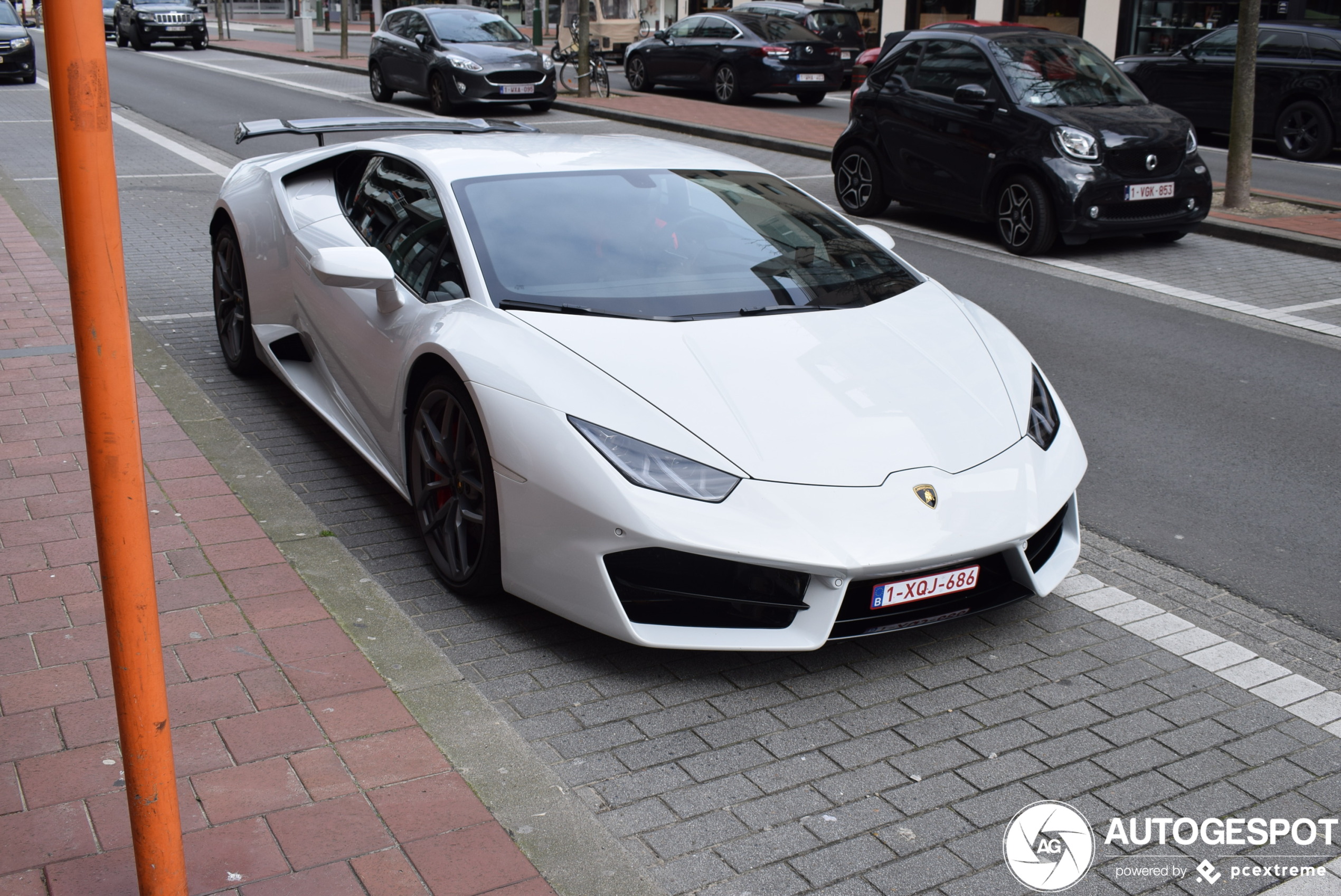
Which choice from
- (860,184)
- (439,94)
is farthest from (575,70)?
(860,184)

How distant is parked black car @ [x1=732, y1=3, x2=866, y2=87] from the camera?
25516 mm

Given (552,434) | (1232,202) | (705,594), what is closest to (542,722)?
(705,594)

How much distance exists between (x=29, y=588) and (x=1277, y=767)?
369cm

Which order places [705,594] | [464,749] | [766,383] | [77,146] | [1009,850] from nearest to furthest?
[77,146]
[1009,850]
[464,749]
[705,594]
[766,383]

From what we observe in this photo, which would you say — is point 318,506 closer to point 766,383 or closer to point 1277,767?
point 766,383

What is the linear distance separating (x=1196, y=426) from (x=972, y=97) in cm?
524

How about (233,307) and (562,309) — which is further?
(233,307)

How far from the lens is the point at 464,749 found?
330cm

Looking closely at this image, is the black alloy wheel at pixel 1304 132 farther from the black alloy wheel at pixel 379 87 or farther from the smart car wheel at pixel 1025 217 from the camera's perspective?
the black alloy wheel at pixel 379 87

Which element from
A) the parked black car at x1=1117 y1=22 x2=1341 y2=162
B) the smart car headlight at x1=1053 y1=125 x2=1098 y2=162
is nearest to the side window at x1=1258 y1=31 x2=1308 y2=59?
the parked black car at x1=1117 y1=22 x2=1341 y2=162

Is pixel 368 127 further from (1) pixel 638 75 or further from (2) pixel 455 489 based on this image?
(1) pixel 638 75

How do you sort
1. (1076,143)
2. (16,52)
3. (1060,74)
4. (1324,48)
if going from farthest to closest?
(16,52), (1324,48), (1060,74), (1076,143)

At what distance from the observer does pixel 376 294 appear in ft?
15.5

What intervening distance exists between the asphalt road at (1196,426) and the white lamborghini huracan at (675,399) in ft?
3.29
